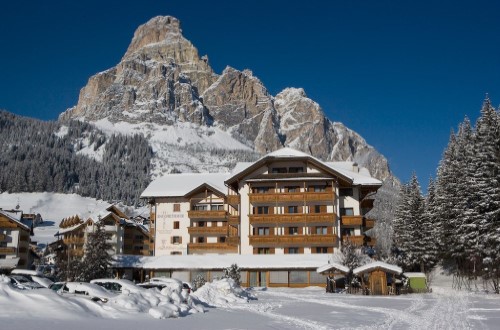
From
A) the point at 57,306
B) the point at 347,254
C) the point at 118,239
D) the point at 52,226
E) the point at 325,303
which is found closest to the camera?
the point at 57,306

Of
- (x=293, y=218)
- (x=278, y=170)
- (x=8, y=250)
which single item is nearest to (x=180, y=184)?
(x=278, y=170)

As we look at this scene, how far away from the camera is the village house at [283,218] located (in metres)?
55.4

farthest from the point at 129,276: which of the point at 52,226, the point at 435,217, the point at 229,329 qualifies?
the point at 52,226

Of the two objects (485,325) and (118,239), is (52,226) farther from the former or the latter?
(485,325)

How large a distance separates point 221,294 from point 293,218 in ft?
86.1

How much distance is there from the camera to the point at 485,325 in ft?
69.7

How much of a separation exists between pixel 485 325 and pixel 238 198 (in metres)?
42.3

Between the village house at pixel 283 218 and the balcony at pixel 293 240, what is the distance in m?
0.11

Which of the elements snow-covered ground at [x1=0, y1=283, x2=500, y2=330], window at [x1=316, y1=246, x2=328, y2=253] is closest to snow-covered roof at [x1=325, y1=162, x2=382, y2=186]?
window at [x1=316, y1=246, x2=328, y2=253]

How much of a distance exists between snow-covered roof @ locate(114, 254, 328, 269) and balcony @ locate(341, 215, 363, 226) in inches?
223

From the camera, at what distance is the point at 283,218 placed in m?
58.9

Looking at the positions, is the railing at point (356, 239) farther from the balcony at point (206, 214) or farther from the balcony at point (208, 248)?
the balcony at point (206, 214)

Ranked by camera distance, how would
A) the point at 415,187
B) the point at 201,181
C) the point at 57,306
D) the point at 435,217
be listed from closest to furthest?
the point at 57,306 → the point at 435,217 → the point at 415,187 → the point at 201,181

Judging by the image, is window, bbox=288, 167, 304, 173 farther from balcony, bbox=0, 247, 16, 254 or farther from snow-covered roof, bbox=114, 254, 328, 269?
balcony, bbox=0, 247, 16, 254
